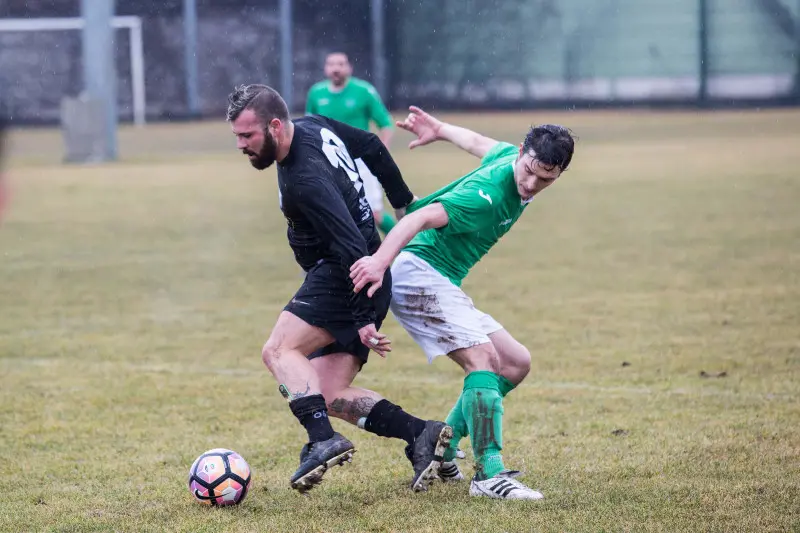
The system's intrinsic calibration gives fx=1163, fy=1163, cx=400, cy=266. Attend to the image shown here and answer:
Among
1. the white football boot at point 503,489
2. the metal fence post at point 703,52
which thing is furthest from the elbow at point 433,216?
the metal fence post at point 703,52

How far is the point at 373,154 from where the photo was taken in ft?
17.2

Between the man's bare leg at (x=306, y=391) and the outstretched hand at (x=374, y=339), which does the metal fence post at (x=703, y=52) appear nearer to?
the man's bare leg at (x=306, y=391)

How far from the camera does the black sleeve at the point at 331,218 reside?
4.64 m

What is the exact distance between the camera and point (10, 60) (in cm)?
3709

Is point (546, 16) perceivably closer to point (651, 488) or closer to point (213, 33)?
point (213, 33)

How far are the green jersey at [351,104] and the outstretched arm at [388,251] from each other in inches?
317

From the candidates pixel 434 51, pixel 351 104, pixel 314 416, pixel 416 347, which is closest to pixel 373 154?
pixel 314 416

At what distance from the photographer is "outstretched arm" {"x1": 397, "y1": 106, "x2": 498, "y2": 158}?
5.55 metres

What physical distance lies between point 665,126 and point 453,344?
26.7 meters

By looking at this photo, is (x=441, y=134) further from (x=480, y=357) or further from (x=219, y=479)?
(x=219, y=479)

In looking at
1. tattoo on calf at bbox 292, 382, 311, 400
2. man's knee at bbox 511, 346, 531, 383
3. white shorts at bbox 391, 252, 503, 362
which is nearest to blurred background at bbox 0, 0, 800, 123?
man's knee at bbox 511, 346, 531, 383

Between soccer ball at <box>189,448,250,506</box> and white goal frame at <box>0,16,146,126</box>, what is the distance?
31.7 meters

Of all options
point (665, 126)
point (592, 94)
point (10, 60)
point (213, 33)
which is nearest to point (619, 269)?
point (665, 126)

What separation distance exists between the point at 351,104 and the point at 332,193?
326 inches
